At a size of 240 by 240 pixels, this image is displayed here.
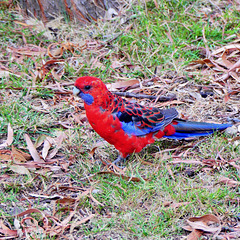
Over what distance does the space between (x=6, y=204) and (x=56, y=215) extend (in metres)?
0.50

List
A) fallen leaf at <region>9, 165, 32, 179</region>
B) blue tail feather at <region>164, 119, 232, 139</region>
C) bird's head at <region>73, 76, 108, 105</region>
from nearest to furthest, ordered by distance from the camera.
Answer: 1. bird's head at <region>73, 76, 108, 105</region>
2. fallen leaf at <region>9, 165, 32, 179</region>
3. blue tail feather at <region>164, 119, 232, 139</region>

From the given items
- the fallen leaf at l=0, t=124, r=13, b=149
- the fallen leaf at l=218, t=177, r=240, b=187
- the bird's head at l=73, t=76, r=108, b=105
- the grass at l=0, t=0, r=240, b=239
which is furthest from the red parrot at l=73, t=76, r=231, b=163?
the fallen leaf at l=0, t=124, r=13, b=149

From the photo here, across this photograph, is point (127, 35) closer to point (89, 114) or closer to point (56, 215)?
point (89, 114)

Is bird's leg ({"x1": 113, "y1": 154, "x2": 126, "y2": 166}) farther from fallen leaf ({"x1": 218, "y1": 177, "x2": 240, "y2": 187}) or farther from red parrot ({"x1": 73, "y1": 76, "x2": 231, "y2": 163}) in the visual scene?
fallen leaf ({"x1": 218, "y1": 177, "x2": 240, "y2": 187})

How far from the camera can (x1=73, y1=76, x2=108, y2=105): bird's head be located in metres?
3.66

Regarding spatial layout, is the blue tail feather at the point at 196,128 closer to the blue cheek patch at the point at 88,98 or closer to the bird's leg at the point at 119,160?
the bird's leg at the point at 119,160

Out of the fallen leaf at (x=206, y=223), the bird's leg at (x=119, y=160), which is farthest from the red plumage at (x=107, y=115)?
the fallen leaf at (x=206, y=223)

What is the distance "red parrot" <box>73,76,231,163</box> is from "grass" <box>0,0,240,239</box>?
0.16 m

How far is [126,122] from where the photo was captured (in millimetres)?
3812

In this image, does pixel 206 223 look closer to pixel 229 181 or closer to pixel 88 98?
pixel 229 181

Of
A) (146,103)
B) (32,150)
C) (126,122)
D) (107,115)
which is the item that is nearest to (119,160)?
(126,122)

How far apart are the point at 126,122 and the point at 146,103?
111cm

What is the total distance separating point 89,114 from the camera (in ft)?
12.2

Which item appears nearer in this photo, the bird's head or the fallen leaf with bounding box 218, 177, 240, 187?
the fallen leaf with bounding box 218, 177, 240, 187
